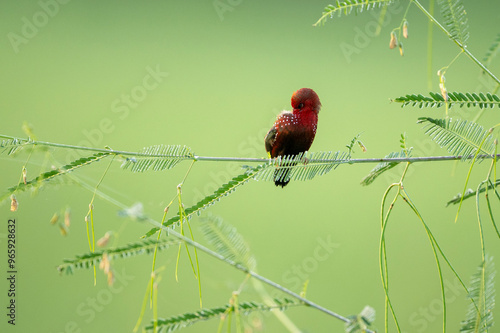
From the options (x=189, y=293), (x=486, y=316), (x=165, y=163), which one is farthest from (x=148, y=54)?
(x=486, y=316)

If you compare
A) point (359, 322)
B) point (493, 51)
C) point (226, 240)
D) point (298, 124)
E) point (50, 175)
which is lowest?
point (359, 322)

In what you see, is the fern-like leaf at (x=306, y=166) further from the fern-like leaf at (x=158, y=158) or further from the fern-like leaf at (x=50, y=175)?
the fern-like leaf at (x=50, y=175)

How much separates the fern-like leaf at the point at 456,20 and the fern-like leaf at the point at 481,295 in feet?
1.37

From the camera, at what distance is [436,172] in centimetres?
468

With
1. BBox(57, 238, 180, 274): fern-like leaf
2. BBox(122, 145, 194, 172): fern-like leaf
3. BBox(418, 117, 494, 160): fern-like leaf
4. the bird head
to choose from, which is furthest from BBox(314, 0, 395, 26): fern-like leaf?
the bird head

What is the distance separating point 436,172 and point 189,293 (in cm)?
239

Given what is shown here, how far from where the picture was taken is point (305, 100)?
2131 millimetres

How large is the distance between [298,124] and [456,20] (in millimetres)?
1244

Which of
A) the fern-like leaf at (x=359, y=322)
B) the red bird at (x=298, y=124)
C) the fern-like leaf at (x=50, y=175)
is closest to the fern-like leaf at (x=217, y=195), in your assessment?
the fern-like leaf at (x=50, y=175)

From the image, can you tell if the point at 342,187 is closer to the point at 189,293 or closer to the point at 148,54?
the point at 189,293

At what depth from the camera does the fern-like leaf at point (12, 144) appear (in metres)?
0.98

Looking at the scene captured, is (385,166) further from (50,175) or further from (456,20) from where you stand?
(50,175)

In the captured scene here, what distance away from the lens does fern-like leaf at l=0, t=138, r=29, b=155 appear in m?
0.98

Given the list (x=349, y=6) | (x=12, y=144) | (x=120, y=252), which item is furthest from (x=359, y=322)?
(x=12, y=144)
